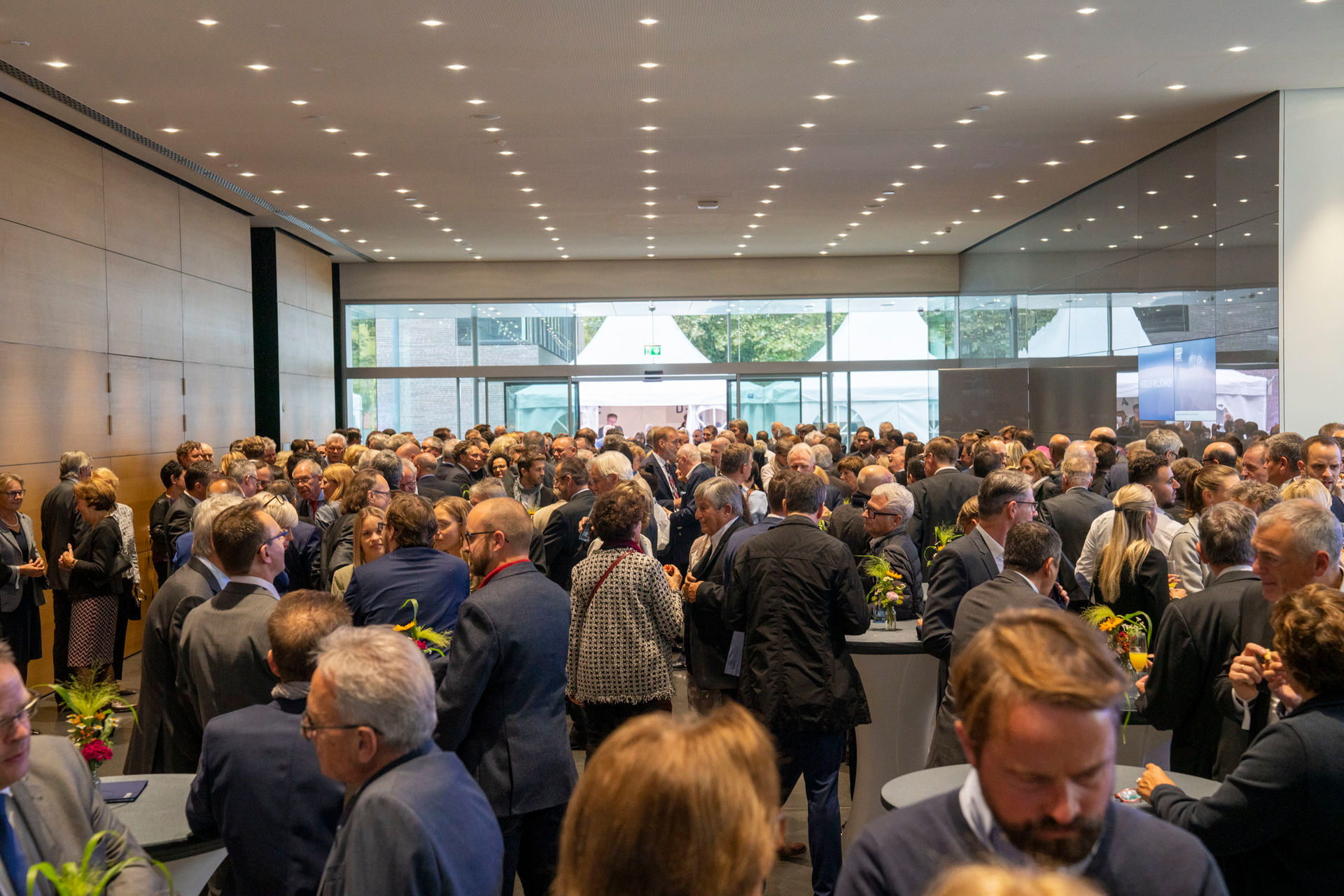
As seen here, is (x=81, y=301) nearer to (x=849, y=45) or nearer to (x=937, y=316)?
(x=849, y=45)

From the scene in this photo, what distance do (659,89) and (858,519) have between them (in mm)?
4678

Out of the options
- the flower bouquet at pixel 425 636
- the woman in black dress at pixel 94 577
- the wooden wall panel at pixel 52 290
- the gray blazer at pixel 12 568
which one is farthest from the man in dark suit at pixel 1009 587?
the wooden wall panel at pixel 52 290

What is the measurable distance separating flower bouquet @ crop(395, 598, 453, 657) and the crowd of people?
0.05m

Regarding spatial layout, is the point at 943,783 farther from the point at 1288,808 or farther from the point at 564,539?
the point at 564,539

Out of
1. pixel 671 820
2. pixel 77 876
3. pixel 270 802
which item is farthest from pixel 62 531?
pixel 671 820

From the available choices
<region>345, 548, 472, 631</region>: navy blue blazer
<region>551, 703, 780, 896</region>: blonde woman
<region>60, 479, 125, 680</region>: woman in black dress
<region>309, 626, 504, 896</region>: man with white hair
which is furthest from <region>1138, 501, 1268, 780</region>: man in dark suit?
<region>60, 479, 125, 680</region>: woman in black dress

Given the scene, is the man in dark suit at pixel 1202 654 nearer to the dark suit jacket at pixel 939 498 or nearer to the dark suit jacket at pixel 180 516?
the dark suit jacket at pixel 939 498

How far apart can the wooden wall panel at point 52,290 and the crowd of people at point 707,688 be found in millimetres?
2872

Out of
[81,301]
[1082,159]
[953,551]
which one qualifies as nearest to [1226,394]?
[1082,159]

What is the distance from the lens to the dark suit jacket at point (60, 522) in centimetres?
800

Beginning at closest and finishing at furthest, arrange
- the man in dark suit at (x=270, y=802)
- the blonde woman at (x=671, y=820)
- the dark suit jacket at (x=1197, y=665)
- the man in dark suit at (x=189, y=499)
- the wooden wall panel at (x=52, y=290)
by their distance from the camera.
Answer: the blonde woman at (x=671, y=820) < the man in dark suit at (x=270, y=802) < the dark suit jacket at (x=1197, y=665) < the man in dark suit at (x=189, y=499) < the wooden wall panel at (x=52, y=290)

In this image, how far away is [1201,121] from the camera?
35.9 feet

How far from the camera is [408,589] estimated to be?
13.9 ft

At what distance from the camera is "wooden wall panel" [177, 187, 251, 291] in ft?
43.0
